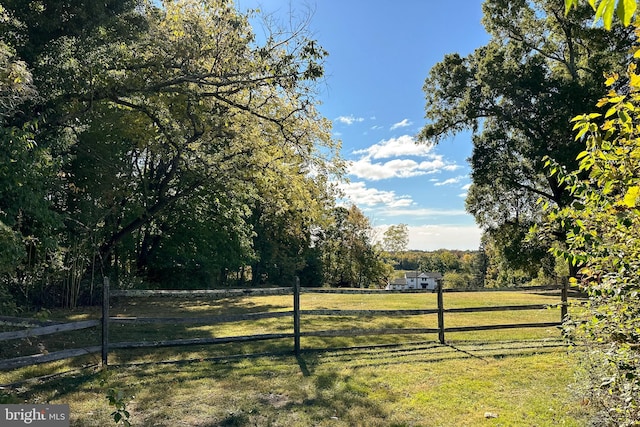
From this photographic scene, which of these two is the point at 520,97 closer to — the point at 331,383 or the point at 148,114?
the point at 148,114

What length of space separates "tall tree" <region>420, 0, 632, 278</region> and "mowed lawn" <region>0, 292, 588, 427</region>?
533 inches

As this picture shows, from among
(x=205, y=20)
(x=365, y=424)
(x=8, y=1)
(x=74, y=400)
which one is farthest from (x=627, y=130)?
(x=8, y=1)

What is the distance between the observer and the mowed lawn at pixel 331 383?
442cm

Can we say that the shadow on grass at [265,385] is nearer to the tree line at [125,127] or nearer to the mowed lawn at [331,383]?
the mowed lawn at [331,383]

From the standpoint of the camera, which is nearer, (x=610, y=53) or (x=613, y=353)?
(x=613, y=353)

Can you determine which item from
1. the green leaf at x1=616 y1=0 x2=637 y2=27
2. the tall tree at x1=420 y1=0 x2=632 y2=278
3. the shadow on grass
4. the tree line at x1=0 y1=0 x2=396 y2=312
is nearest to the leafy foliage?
the green leaf at x1=616 y1=0 x2=637 y2=27

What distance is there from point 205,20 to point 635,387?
9.91m

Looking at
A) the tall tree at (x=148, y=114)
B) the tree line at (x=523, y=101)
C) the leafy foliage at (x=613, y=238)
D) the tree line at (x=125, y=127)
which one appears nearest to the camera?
the leafy foliage at (x=613, y=238)

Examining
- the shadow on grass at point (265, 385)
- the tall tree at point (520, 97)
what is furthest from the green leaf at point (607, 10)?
the tall tree at point (520, 97)

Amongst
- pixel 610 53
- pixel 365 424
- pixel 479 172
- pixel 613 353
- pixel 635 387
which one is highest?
pixel 610 53

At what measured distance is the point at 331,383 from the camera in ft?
18.3

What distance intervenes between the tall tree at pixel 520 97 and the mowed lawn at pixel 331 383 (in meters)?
13.5

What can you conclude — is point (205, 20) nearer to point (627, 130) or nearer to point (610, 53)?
Answer: point (627, 130)

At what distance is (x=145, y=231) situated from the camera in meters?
19.5
